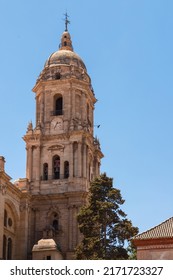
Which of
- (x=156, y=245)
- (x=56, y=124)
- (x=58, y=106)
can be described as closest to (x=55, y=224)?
(x=56, y=124)

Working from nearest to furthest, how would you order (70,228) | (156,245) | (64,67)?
(156,245)
(70,228)
(64,67)

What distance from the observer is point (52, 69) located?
226 ft

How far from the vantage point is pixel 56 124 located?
65562 mm

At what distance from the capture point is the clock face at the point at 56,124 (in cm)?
6531

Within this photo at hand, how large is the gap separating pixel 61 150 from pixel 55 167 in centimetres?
191

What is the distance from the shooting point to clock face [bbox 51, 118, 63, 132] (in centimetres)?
6531

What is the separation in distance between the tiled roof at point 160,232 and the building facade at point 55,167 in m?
20.2

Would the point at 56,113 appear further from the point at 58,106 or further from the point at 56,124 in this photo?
the point at 56,124

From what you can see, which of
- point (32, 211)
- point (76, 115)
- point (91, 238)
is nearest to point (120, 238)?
point (91, 238)

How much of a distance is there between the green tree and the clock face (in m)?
19.0

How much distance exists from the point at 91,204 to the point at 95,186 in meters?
1.45

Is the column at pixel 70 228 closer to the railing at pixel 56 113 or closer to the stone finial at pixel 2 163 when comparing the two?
the stone finial at pixel 2 163

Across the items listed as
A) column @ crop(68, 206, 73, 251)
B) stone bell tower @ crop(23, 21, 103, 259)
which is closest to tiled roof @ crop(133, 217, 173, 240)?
stone bell tower @ crop(23, 21, 103, 259)
